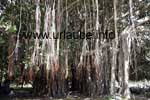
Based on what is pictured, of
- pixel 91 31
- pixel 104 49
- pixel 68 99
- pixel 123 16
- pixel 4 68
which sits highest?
pixel 123 16

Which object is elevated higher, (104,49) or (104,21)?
(104,21)

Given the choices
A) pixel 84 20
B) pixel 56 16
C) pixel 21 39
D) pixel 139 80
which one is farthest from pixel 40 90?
pixel 139 80

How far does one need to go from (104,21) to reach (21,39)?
176 cm

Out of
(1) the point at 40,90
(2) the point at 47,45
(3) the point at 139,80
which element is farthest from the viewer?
(3) the point at 139,80

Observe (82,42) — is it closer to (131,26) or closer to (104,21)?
(104,21)

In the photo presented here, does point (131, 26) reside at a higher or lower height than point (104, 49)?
higher

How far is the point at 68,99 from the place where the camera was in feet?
17.7

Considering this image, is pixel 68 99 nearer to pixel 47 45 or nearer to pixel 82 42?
pixel 82 42

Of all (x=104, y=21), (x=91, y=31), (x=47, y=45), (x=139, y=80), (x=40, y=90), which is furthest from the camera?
(x=139, y=80)

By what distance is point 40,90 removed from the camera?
633 centimetres

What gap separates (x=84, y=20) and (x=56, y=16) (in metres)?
1.09

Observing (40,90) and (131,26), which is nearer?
(131,26)

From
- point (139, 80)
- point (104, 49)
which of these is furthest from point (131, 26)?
point (139, 80)

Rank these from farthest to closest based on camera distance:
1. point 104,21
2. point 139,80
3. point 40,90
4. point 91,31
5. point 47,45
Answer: point 139,80 < point 40,90 < point 104,21 < point 91,31 < point 47,45
